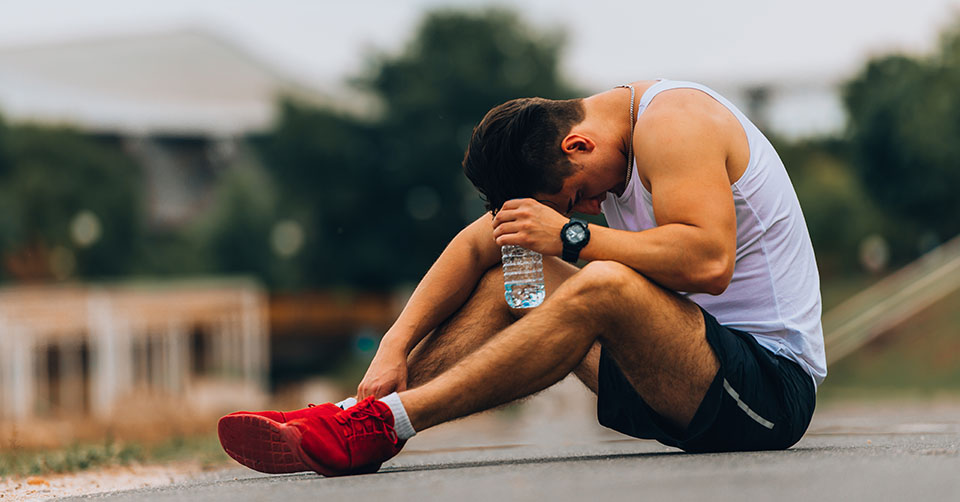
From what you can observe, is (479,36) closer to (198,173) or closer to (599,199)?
(198,173)

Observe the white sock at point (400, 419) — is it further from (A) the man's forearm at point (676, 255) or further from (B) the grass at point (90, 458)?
(B) the grass at point (90, 458)

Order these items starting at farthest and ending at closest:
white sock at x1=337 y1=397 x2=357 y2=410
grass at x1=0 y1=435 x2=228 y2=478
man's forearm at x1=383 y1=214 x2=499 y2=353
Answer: grass at x1=0 y1=435 x2=228 y2=478
man's forearm at x1=383 y1=214 x2=499 y2=353
white sock at x1=337 y1=397 x2=357 y2=410

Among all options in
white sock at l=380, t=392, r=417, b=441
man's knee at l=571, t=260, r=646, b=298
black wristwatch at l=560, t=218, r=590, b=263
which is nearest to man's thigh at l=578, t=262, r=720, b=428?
man's knee at l=571, t=260, r=646, b=298

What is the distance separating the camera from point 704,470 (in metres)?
3.21

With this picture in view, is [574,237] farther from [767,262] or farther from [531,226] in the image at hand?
[767,262]

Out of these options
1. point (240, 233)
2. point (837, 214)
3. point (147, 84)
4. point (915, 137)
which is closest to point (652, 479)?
point (915, 137)

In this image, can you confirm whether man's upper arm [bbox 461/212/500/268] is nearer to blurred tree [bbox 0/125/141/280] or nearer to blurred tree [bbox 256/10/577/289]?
blurred tree [bbox 0/125/141/280]

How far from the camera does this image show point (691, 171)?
3.51 m

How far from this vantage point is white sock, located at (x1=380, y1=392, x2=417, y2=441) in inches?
138

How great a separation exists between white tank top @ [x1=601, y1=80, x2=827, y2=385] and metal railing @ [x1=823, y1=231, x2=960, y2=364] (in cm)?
1583

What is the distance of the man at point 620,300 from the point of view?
11.3 ft

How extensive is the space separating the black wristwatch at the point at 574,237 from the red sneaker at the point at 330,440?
0.68m

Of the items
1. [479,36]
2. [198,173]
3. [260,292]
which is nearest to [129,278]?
[260,292]

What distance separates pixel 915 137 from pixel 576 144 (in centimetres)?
2298
